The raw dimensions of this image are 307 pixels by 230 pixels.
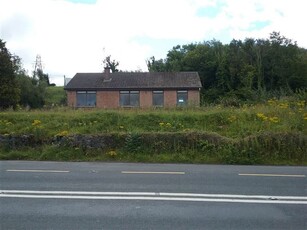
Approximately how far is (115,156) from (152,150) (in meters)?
1.53

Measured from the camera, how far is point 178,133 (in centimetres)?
1619

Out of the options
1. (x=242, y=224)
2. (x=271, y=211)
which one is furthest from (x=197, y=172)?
(x=242, y=224)

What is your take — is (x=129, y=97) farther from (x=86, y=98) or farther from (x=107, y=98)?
(x=86, y=98)

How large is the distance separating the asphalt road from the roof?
39024 mm

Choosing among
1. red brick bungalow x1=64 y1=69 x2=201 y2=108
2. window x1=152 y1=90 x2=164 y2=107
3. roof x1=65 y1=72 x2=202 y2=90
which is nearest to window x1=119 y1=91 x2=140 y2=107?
red brick bungalow x1=64 y1=69 x2=201 y2=108

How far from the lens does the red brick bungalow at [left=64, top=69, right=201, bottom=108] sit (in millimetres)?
49719

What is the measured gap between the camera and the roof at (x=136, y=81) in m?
50.2

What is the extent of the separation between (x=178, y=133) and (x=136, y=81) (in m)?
36.3

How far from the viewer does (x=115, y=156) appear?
50.8 feet

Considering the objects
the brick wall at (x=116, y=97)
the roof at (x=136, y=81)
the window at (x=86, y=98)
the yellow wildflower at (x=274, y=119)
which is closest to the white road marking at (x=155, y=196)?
the yellow wildflower at (x=274, y=119)

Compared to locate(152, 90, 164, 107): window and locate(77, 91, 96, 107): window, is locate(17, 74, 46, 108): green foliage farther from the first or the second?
locate(152, 90, 164, 107): window

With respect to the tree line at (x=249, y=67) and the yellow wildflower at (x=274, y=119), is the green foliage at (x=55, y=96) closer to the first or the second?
the tree line at (x=249, y=67)


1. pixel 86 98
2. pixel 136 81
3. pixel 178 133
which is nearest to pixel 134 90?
pixel 136 81

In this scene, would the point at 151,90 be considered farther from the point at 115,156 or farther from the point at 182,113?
the point at 115,156
